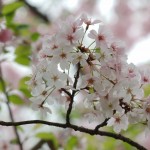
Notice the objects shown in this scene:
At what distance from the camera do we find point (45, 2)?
211 inches

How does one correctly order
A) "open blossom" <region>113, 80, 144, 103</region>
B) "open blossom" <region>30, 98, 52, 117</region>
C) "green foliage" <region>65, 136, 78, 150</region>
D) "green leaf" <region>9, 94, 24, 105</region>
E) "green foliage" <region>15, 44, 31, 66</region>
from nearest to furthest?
"open blossom" <region>113, 80, 144, 103</region> → "open blossom" <region>30, 98, 52, 117</region> → "green foliage" <region>65, 136, 78, 150</region> → "green leaf" <region>9, 94, 24, 105</region> → "green foliage" <region>15, 44, 31, 66</region>

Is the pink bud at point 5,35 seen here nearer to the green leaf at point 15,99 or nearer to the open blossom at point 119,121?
the green leaf at point 15,99

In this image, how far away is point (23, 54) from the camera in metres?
2.29

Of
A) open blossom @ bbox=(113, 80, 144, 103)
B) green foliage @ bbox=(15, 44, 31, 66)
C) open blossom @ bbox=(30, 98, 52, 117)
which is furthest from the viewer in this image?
green foliage @ bbox=(15, 44, 31, 66)

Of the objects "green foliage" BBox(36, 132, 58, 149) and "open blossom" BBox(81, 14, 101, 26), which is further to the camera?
"green foliage" BBox(36, 132, 58, 149)

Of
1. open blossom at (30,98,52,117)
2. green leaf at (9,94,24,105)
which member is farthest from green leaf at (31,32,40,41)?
Result: open blossom at (30,98,52,117)

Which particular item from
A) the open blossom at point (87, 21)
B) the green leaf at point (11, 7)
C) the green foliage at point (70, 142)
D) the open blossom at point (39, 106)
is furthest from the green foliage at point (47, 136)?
the open blossom at point (87, 21)

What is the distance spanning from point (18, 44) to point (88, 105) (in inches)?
47.2

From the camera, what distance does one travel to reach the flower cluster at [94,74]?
1143mm

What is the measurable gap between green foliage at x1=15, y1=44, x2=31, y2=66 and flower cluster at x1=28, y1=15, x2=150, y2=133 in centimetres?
108

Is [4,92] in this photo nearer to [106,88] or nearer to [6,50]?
[6,50]

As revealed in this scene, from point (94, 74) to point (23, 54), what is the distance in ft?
3.88

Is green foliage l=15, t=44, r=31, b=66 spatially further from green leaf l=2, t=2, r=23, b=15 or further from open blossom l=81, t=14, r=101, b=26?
open blossom l=81, t=14, r=101, b=26

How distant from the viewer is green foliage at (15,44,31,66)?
2291 mm
